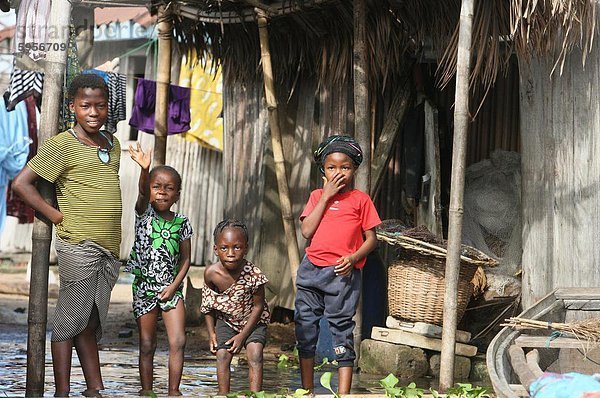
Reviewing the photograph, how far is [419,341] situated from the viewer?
7.30 meters

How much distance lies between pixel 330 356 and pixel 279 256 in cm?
171

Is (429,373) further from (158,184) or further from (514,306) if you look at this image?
(158,184)

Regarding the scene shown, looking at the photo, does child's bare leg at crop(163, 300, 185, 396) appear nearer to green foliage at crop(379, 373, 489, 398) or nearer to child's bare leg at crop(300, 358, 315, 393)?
child's bare leg at crop(300, 358, 315, 393)

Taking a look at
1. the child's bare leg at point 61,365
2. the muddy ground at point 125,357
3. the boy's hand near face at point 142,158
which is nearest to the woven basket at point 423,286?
the muddy ground at point 125,357

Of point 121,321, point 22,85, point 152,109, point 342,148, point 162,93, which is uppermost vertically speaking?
point 152,109

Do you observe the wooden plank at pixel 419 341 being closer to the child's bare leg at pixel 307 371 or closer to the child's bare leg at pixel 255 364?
the child's bare leg at pixel 307 371

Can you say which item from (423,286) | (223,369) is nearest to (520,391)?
(223,369)

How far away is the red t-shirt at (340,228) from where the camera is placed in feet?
19.0

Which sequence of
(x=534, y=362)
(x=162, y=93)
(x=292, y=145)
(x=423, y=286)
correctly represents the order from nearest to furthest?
(x=534, y=362)
(x=423, y=286)
(x=162, y=93)
(x=292, y=145)

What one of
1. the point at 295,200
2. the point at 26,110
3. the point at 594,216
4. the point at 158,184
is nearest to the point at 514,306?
the point at 594,216

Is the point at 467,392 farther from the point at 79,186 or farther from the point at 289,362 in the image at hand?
the point at 289,362

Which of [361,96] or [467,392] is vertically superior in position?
[361,96]

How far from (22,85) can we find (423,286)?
3842 millimetres

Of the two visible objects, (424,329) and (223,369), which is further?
(424,329)
